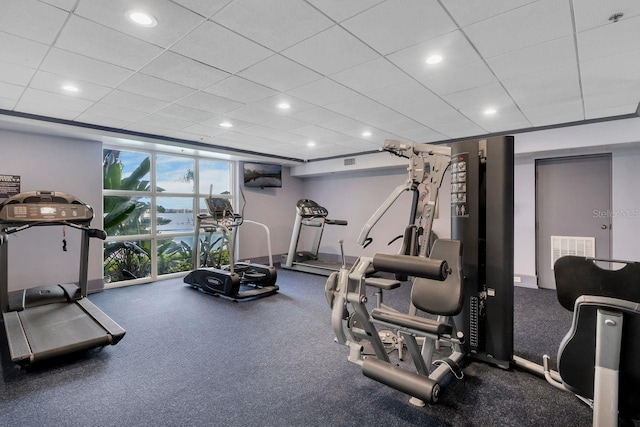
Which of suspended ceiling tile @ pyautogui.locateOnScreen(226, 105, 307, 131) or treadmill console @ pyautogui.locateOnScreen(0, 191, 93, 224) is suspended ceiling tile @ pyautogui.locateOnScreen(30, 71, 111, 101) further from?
suspended ceiling tile @ pyautogui.locateOnScreen(226, 105, 307, 131)

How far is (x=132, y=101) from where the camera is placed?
11.8 ft

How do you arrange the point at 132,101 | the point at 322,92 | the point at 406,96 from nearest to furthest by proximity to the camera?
the point at 322,92, the point at 406,96, the point at 132,101

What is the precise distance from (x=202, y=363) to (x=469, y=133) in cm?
491

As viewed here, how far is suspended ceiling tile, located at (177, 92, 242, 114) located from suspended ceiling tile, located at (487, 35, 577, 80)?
104 inches

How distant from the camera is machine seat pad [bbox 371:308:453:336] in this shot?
6.30 feet

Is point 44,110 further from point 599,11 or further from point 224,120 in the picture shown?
point 599,11

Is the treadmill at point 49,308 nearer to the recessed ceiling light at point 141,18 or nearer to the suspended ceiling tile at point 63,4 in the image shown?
the suspended ceiling tile at point 63,4

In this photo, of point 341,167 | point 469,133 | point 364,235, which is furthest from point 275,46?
point 341,167

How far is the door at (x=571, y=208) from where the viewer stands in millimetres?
4805

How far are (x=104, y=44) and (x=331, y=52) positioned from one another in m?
1.68

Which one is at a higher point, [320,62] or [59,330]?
[320,62]

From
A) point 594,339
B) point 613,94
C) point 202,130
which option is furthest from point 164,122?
point 613,94

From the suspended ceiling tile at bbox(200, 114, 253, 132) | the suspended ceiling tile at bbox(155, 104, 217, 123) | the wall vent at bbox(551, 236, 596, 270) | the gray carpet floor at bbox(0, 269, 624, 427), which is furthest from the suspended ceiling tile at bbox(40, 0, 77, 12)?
the wall vent at bbox(551, 236, 596, 270)

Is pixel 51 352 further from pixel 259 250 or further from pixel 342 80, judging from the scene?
pixel 259 250
